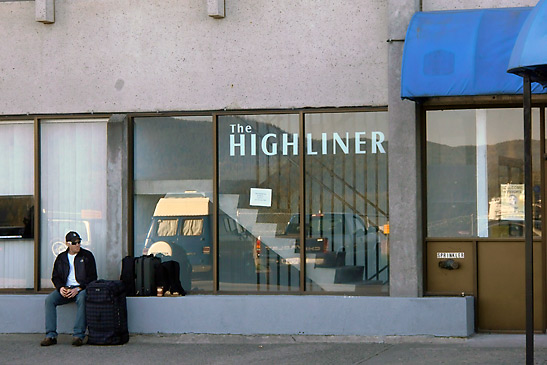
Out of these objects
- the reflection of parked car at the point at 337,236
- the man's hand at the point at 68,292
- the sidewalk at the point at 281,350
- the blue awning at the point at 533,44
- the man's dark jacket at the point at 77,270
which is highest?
the blue awning at the point at 533,44

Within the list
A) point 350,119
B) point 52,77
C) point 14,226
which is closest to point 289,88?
point 350,119

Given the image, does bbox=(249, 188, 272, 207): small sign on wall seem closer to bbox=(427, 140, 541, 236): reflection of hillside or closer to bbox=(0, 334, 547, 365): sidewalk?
bbox=(0, 334, 547, 365): sidewalk

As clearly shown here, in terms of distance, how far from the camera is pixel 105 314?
10734 mm

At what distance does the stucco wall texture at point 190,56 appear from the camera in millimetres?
11023

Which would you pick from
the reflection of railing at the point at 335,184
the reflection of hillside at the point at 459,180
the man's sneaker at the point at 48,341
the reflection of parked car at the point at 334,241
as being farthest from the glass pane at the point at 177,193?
the reflection of hillside at the point at 459,180

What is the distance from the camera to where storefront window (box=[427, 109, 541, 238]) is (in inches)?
427

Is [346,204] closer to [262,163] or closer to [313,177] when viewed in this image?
[313,177]

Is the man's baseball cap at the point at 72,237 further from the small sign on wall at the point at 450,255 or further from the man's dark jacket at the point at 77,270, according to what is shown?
the small sign on wall at the point at 450,255

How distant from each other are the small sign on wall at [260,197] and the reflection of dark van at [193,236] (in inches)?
15.0

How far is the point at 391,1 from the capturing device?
1084 centimetres

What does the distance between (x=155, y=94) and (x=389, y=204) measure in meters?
3.42

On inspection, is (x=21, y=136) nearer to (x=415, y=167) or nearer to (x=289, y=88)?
(x=289, y=88)

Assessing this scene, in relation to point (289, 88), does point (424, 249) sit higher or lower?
lower

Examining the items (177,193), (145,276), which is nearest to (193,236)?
(177,193)
